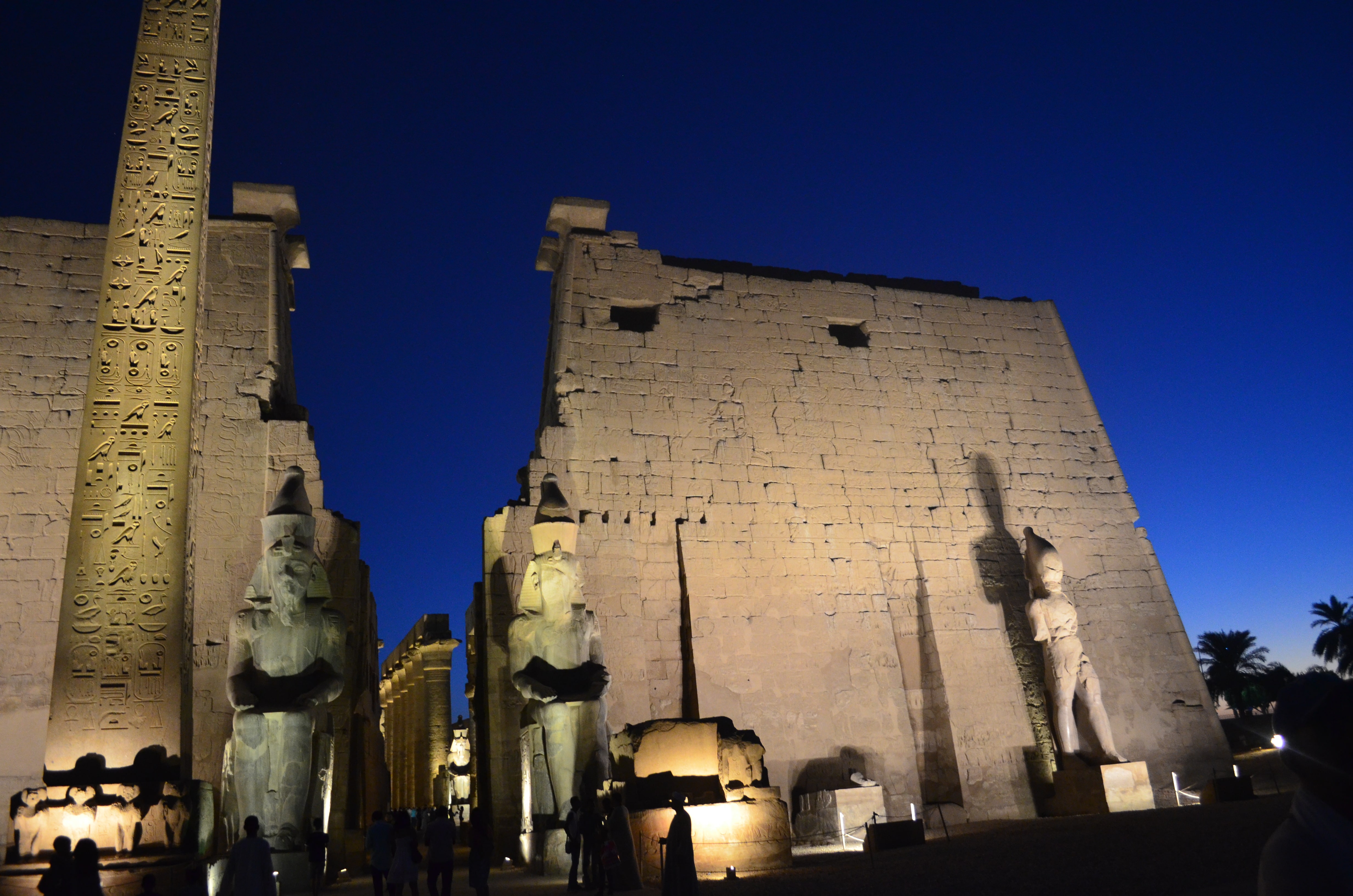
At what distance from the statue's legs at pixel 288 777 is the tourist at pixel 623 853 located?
2.13m

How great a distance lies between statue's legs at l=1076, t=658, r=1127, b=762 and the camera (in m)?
8.89

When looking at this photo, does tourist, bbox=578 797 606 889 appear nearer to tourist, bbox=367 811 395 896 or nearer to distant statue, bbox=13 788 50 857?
tourist, bbox=367 811 395 896

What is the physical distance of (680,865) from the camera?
427cm

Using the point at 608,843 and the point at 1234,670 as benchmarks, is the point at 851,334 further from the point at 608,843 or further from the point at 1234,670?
the point at 1234,670

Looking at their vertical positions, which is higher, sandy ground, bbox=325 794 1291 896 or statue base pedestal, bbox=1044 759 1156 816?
statue base pedestal, bbox=1044 759 1156 816

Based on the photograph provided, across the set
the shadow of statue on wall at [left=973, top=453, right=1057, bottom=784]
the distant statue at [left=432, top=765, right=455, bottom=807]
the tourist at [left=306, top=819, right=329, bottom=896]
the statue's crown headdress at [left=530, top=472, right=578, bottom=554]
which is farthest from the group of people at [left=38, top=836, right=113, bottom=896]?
the distant statue at [left=432, top=765, right=455, bottom=807]

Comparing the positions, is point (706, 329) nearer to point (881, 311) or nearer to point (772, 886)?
point (881, 311)

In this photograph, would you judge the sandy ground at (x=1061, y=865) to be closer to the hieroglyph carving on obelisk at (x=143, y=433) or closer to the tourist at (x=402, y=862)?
the tourist at (x=402, y=862)

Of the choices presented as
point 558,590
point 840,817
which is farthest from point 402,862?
point 840,817

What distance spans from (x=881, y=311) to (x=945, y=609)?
151 inches

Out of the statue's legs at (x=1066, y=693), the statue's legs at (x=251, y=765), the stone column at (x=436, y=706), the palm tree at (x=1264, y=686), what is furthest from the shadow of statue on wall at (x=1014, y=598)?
the palm tree at (x=1264, y=686)

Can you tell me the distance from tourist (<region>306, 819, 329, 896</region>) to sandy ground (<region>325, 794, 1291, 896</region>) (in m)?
0.37

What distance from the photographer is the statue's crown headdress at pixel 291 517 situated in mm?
6445

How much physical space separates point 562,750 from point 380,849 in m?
1.76
